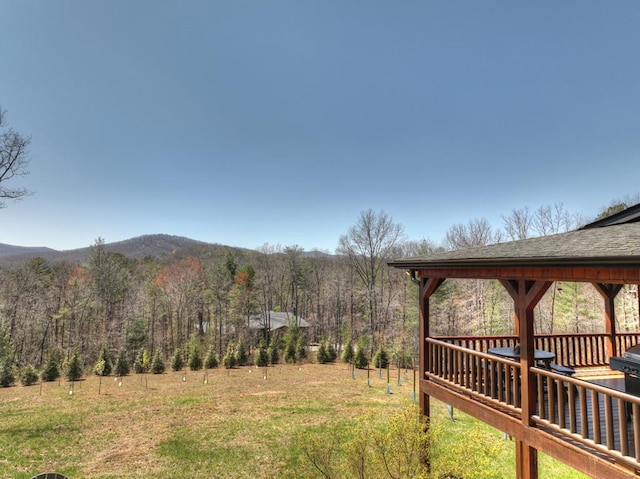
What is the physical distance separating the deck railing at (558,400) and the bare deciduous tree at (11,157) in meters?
15.2

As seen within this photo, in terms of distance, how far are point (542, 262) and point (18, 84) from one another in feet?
56.5

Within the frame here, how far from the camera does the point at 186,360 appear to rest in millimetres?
23484

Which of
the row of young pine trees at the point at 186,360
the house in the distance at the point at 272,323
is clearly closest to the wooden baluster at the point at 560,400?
the row of young pine trees at the point at 186,360

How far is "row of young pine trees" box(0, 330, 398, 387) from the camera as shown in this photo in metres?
18.5

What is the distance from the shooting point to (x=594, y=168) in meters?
20.9

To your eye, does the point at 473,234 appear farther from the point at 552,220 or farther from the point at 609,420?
the point at 609,420

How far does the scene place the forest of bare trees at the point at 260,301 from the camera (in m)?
21.5

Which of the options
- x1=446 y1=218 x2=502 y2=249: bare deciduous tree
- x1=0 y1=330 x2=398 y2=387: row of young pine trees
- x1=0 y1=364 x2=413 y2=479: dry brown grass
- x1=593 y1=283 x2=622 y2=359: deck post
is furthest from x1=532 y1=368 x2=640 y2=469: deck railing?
x1=446 y1=218 x2=502 y2=249: bare deciduous tree

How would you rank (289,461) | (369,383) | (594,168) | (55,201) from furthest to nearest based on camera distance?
(594,168) < (55,201) < (369,383) < (289,461)

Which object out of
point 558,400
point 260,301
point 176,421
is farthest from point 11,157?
point 260,301

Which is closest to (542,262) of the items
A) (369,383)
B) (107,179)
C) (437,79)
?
(437,79)

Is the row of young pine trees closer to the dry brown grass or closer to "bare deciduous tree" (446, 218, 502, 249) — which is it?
the dry brown grass

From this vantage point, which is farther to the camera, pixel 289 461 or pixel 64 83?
pixel 64 83

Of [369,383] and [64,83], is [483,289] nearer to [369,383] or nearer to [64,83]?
[369,383]
